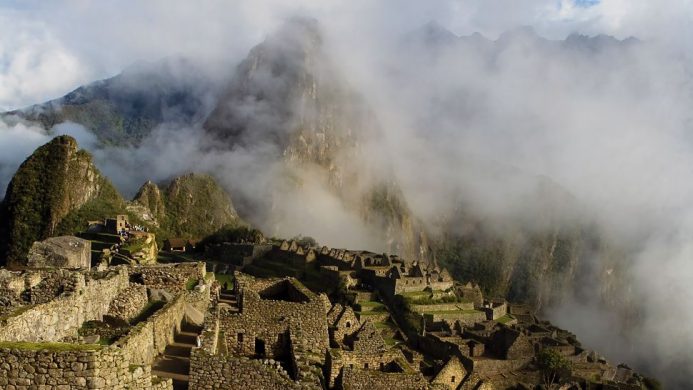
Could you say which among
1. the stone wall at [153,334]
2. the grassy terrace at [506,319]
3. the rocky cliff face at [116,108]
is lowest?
the grassy terrace at [506,319]

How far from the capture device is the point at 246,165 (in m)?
183

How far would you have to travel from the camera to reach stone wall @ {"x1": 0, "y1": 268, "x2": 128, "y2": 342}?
9.23m

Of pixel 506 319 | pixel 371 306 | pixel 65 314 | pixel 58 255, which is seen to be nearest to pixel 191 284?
pixel 65 314

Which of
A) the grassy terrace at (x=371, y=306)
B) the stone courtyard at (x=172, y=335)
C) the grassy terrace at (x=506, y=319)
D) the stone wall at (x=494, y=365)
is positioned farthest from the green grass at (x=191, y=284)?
the grassy terrace at (x=506, y=319)

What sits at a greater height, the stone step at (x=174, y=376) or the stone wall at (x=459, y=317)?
the stone step at (x=174, y=376)

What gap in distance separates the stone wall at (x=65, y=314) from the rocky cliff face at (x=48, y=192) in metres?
76.6

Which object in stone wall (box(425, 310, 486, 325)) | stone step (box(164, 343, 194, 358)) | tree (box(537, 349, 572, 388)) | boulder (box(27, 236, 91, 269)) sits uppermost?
boulder (box(27, 236, 91, 269))

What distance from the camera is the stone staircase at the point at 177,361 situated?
1058 centimetres

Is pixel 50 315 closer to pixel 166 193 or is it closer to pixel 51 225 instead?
pixel 51 225

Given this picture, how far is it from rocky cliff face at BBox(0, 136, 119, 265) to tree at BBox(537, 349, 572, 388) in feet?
211

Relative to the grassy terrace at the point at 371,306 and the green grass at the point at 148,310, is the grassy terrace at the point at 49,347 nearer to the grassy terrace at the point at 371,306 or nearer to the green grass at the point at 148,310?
the green grass at the point at 148,310

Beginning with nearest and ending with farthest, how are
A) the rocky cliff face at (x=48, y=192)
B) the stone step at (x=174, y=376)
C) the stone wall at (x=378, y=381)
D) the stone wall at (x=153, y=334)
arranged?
the stone wall at (x=153, y=334) < the stone step at (x=174, y=376) < the stone wall at (x=378, y=381) < the rocky cliff face at (x=48, y=192)

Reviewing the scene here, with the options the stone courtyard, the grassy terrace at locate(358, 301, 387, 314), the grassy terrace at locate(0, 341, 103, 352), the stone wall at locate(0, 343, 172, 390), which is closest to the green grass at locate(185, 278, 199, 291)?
the stone courtyard

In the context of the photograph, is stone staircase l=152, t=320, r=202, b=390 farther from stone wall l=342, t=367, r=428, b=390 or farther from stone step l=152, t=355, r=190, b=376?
stone wall l=342, t=367, r=428, b=390
